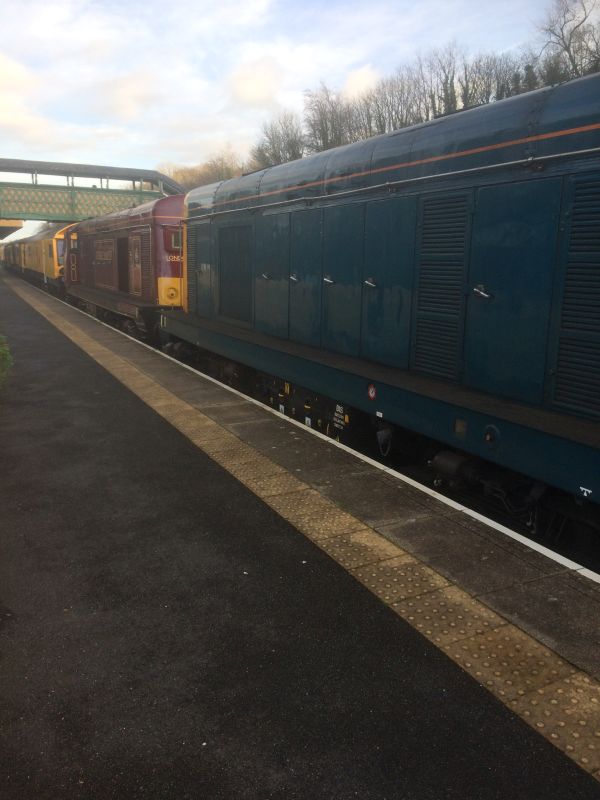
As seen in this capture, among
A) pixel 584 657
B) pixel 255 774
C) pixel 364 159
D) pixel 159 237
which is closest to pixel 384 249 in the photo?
pixel 364 159

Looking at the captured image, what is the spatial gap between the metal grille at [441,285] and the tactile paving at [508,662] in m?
2.52

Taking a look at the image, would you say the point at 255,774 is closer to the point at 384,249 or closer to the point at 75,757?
the point at 75,757

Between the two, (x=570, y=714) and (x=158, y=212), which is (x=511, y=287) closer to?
(x=570, y=714)

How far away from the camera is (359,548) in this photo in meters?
4.27

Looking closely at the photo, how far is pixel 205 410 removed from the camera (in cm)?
821

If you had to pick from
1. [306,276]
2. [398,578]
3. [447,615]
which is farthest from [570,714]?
[306,276]

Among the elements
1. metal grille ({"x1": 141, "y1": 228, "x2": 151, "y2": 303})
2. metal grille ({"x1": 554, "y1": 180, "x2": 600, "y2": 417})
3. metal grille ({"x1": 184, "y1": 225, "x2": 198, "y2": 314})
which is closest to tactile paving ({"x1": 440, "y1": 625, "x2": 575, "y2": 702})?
metal grille ({"x1": 554, "y1": 180, "x2": 600, "y2": 417})

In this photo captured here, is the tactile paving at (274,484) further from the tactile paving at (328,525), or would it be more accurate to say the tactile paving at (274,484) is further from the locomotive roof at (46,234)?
the locomotive roof at (46,234)

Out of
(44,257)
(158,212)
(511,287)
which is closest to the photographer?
(511,287)

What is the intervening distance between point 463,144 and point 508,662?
13.2 ft

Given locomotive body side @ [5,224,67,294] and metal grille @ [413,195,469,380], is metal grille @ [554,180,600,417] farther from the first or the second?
locomotive body side @ [5,224,67,294]

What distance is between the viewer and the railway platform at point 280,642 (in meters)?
2.44

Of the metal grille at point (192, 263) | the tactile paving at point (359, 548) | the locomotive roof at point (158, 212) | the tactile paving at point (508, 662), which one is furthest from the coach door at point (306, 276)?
the locomotive roof at point (158, 212)

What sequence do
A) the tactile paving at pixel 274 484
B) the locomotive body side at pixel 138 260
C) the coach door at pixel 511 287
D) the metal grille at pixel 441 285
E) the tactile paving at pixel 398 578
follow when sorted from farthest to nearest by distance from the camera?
the locomotive body side at pixel 138 260
the tactile paving at pixel 274 484
the metal grille at pixel 441 285
the coach door at pixel 511 287
the tactile paving at pixel 398 578
